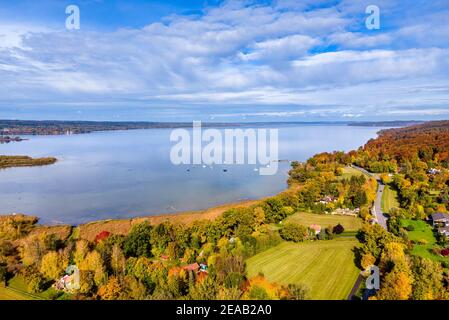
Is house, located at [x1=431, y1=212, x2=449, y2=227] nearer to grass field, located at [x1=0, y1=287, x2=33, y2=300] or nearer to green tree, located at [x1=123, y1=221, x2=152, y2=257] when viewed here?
green tree, located at [x1=123, y1=221, x2=152, y2=257]

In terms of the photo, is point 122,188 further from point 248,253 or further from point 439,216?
point 439,216

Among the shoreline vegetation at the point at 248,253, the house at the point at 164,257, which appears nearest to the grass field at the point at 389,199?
the shoreline vegetation at the point at 248,253

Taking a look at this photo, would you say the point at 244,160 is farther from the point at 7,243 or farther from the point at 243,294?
the point at 243,294

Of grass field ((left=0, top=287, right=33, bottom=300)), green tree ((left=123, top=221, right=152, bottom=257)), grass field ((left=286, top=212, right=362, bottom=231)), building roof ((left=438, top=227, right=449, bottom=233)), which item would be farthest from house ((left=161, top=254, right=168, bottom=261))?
building roof ((left=438, top=227, right=449, bottom=233))

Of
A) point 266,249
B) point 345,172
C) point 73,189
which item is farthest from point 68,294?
point 345,172

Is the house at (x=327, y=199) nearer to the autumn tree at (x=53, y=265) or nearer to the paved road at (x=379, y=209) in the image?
the paved road at (x=379, y=209)
